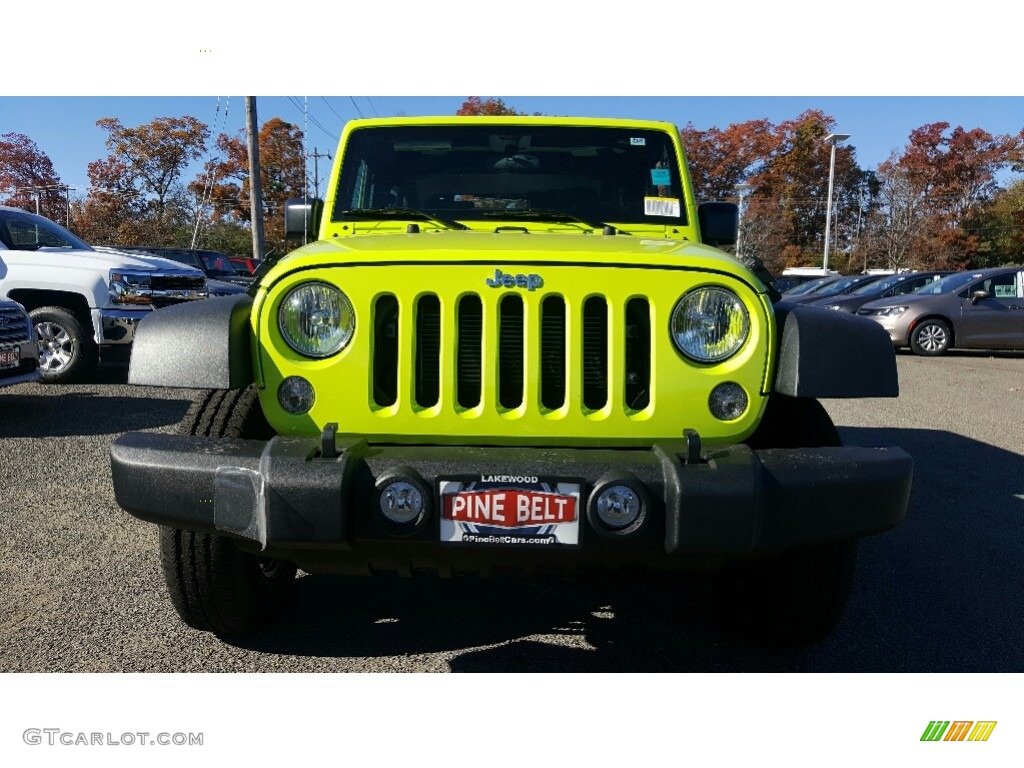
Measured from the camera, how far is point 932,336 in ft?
42.4

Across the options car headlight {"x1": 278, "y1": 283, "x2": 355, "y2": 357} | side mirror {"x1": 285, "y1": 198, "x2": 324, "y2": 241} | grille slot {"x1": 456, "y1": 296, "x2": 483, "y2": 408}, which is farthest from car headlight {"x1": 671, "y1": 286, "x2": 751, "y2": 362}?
side mirror {"x1": 285, "y1": 198, "x2": 324, "y2": 241}

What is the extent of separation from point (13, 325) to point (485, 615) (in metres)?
5.52

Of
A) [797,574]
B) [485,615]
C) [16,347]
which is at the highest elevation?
[16,347]

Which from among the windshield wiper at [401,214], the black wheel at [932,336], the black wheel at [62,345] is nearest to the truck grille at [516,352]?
the windshield wiper at [401,214]

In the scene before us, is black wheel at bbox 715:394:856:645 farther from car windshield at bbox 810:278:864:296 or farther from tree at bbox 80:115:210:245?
tree at bbox 80:115:210:245

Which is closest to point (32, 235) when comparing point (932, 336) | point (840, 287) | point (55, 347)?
point (55, 347)

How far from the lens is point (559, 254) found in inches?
92.8

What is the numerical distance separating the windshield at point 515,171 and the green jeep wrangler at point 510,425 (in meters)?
0.95

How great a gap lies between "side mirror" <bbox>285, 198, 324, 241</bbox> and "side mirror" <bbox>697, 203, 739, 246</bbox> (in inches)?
66.6

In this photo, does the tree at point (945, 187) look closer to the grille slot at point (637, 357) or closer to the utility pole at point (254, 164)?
the utility pole at point (254, 164)

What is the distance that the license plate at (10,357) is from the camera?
660cm

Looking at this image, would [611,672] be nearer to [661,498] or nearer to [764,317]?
[661,498]

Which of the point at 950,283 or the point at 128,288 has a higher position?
the point at 128,288

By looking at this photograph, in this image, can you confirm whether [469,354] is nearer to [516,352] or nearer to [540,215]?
[516,352]
